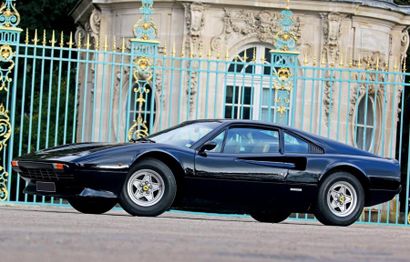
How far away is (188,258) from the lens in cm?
909

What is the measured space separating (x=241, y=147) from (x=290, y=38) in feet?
15.8

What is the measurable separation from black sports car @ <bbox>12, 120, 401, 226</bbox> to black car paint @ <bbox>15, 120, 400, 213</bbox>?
1 centimetres

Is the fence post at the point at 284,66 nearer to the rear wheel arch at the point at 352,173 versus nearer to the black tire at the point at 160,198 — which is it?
the rear wheel arch at the point at 352,173

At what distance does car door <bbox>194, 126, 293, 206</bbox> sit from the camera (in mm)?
15258

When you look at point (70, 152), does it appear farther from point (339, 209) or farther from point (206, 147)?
point (339, 209)

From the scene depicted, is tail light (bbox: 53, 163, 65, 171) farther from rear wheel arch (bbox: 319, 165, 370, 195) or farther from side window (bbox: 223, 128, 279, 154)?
rear wheel arch (bbox: 319, 165, 370, 195)

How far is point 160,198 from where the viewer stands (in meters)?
14.9

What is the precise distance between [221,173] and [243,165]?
312mm

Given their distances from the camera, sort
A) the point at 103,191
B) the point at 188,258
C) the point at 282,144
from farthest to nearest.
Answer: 1. the point at 282,144
2. the point at 103,191
3. the point at 188,258

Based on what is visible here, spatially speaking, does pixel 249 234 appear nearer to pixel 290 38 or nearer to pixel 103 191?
pixel 103 191

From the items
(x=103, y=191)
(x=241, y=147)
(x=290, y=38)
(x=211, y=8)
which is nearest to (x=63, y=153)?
(x=103, y=191)

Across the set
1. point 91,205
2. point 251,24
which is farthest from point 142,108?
point 91,205

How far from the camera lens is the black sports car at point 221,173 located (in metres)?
14.8

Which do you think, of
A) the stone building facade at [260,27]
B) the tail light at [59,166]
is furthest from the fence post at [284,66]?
the stone building facade at [260,27]
